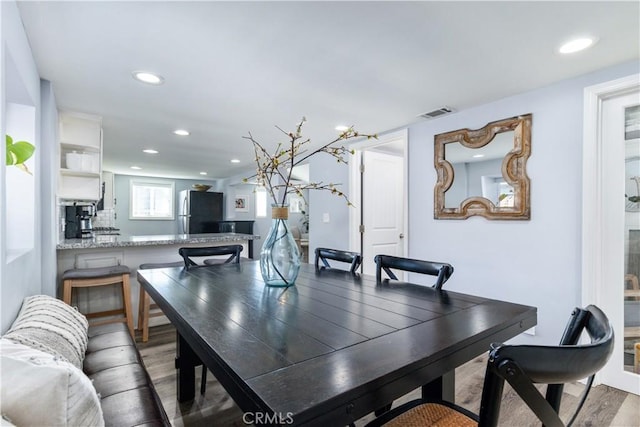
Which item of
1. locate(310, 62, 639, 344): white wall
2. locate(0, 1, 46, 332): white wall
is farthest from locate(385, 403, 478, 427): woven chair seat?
locate(310, 62, 639, 344): white wall

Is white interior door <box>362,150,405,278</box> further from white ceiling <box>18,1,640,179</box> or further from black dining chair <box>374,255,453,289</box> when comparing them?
black dining chair <box>374,255,453,289</box>

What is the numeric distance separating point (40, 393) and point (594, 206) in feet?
9.24

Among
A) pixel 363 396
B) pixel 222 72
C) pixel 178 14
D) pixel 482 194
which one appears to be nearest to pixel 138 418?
pixel 363 396

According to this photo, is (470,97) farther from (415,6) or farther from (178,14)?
(178,14)

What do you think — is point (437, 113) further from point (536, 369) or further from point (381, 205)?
point (536, 369)

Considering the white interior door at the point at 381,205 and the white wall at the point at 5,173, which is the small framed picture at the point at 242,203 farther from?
the white wall at the point at 5,173

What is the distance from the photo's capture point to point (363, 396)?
2.32ft

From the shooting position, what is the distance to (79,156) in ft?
9.37

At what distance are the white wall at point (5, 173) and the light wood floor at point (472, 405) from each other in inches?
37.6

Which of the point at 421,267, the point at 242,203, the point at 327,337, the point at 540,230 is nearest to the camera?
the point at 327,337

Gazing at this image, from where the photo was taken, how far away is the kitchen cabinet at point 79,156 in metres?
2.86

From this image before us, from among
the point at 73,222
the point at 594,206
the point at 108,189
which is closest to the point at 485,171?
the point at 594,206

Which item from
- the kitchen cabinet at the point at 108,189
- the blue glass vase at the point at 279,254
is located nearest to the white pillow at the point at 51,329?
the blue glass vase at the point at 279,254

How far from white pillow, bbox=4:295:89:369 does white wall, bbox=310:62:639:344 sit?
275 centimetres
